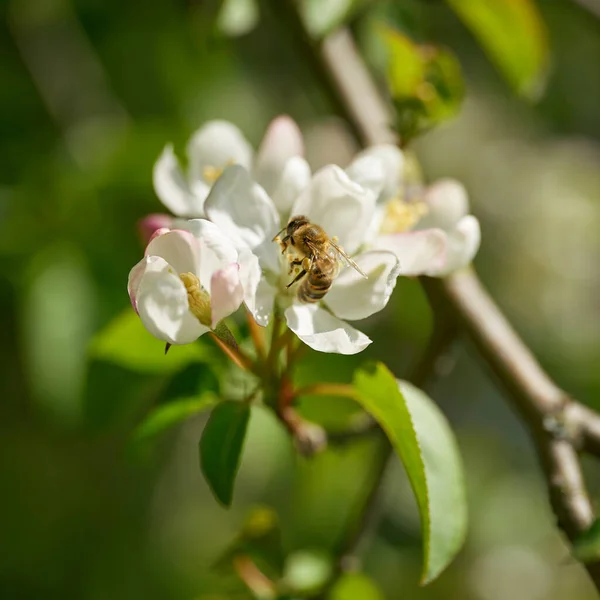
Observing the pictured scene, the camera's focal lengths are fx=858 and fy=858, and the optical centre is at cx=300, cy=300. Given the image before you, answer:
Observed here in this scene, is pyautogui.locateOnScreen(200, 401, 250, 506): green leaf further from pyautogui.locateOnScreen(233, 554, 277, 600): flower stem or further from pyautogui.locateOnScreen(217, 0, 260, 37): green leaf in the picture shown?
pyautogui.locateOnScreen(217, 0, 260, 37): green leaf

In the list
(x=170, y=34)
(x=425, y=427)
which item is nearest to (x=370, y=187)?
(x=425, y=427)

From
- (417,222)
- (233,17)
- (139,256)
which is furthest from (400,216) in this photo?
(139,256)

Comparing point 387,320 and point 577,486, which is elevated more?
point 577,486

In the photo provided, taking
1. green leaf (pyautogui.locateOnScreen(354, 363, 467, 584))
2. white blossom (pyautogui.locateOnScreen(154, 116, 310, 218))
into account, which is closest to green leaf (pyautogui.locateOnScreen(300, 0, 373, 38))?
white blossom (pyautogui.locateOnScreen(154, 116, 310, 218))

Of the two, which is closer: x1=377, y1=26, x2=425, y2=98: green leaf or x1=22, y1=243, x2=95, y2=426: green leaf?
x1=377, y1=26, x2=425, y2=98: green leaf

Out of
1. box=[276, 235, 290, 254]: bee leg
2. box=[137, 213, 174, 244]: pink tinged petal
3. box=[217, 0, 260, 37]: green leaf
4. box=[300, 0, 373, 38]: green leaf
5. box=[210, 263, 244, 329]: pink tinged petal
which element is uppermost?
box=[217, 0, 260, 37]: green leaf

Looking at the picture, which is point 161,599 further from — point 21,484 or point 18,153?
point 18,153

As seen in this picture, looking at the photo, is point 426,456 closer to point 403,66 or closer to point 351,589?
point 351,589
